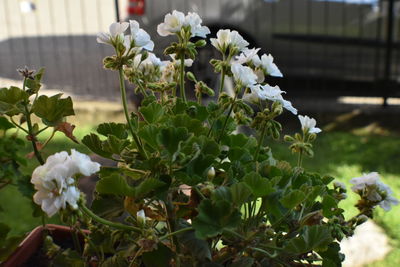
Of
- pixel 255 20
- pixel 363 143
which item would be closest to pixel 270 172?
pixel 363 143

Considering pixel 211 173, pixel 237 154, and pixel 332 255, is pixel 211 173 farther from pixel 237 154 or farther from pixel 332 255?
pixel 332 255

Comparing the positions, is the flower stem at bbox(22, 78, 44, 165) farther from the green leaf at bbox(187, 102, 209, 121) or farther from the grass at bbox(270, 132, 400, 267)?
the grass at bbox(270, 132, 400, 267)

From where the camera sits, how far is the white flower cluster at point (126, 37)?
0.83 m

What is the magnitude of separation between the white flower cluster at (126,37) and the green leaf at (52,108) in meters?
0.15

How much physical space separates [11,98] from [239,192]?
418mm

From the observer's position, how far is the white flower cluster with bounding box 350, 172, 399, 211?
927 millimetres

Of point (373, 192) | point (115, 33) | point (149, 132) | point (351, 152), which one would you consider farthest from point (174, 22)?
point (351, 152)

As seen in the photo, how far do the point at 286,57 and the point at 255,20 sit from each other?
41cm

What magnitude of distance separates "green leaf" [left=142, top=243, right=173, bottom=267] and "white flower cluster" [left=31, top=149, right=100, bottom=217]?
166 millimetres

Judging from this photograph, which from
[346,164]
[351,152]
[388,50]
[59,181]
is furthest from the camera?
[388,50]

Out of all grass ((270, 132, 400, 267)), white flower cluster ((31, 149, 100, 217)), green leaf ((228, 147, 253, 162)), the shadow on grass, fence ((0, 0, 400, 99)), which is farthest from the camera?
fence ((0, 0, 400, 99))

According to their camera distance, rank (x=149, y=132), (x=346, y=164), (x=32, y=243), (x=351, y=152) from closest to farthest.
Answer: (x=149, y=132)
(x=32, y=243)
(x=346, y=164)
(x=351, y=152)

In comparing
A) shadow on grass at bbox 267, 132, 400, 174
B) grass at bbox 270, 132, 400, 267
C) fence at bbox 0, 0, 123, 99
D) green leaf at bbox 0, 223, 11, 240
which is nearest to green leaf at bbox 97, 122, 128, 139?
green leaf at bbox 0, 223, 11, 240

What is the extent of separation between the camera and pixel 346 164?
10.7 feet
